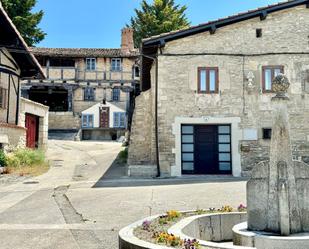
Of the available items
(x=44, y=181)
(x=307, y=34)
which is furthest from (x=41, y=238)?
(x=307, y=34)

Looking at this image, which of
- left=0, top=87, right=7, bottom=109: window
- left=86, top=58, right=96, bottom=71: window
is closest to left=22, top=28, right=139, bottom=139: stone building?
left=86, top=58, right=96, bottom=71: window

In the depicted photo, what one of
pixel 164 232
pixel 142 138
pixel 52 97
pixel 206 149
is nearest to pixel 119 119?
pixel 52 97

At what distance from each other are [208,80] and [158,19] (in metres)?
24.3

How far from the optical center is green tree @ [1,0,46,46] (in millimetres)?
30663

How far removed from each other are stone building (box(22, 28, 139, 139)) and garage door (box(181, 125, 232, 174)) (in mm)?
18973

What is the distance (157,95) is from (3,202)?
7244 mm

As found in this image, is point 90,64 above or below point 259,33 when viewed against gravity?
above

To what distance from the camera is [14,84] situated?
661 inches

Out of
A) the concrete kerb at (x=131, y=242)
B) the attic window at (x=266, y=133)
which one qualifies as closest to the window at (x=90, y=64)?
the attic window at (x=266, y=133)

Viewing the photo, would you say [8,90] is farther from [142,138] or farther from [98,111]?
[98,111]

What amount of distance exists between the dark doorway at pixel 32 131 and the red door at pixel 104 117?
13.2 metres

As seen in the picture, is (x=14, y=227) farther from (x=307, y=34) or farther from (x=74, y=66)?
(x=74, y=66)

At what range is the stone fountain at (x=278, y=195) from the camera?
4.30 m

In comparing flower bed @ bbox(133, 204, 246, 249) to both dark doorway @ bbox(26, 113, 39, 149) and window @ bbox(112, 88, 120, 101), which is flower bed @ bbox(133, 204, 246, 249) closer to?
dark doorway @ bbox(26, 113, 39, 149)
